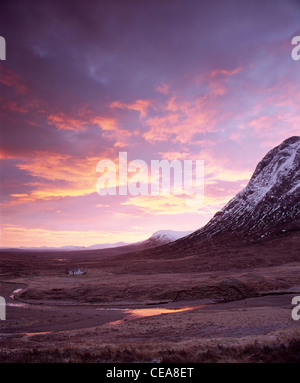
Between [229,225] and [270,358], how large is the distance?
122m

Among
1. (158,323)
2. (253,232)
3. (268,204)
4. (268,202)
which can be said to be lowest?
(158,323)

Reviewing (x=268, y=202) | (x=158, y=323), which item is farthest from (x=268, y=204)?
(x=158, y=323)

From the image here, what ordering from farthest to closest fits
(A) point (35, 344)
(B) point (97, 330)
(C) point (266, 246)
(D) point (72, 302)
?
(C) point (266, 246)
(D) point (72, 302)
(B) point (97, 330)
(A) point (35, 344)

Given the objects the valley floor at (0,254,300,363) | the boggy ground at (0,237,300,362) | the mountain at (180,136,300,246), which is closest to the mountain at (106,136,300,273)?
the mountain at (180,136,300,246)

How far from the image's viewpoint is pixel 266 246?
9056 centimetres

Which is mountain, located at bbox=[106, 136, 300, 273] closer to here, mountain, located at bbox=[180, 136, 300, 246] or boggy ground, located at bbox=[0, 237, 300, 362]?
mountain, located at bbox=[180, 136, 300, 246]

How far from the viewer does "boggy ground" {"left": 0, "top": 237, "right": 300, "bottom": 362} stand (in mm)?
12539

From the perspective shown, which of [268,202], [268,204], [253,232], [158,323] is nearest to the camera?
[158,323]

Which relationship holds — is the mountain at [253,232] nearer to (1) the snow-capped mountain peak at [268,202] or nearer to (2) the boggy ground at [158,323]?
(1) the snow-capped mountain peak at [268,202]

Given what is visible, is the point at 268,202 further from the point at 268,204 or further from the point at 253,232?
the point at 253,232

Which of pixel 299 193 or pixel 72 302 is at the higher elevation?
pixel 299 193

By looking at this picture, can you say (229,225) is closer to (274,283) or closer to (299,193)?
(299,193)

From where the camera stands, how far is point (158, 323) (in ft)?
70.1

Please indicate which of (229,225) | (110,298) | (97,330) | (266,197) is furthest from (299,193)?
(97,330)
